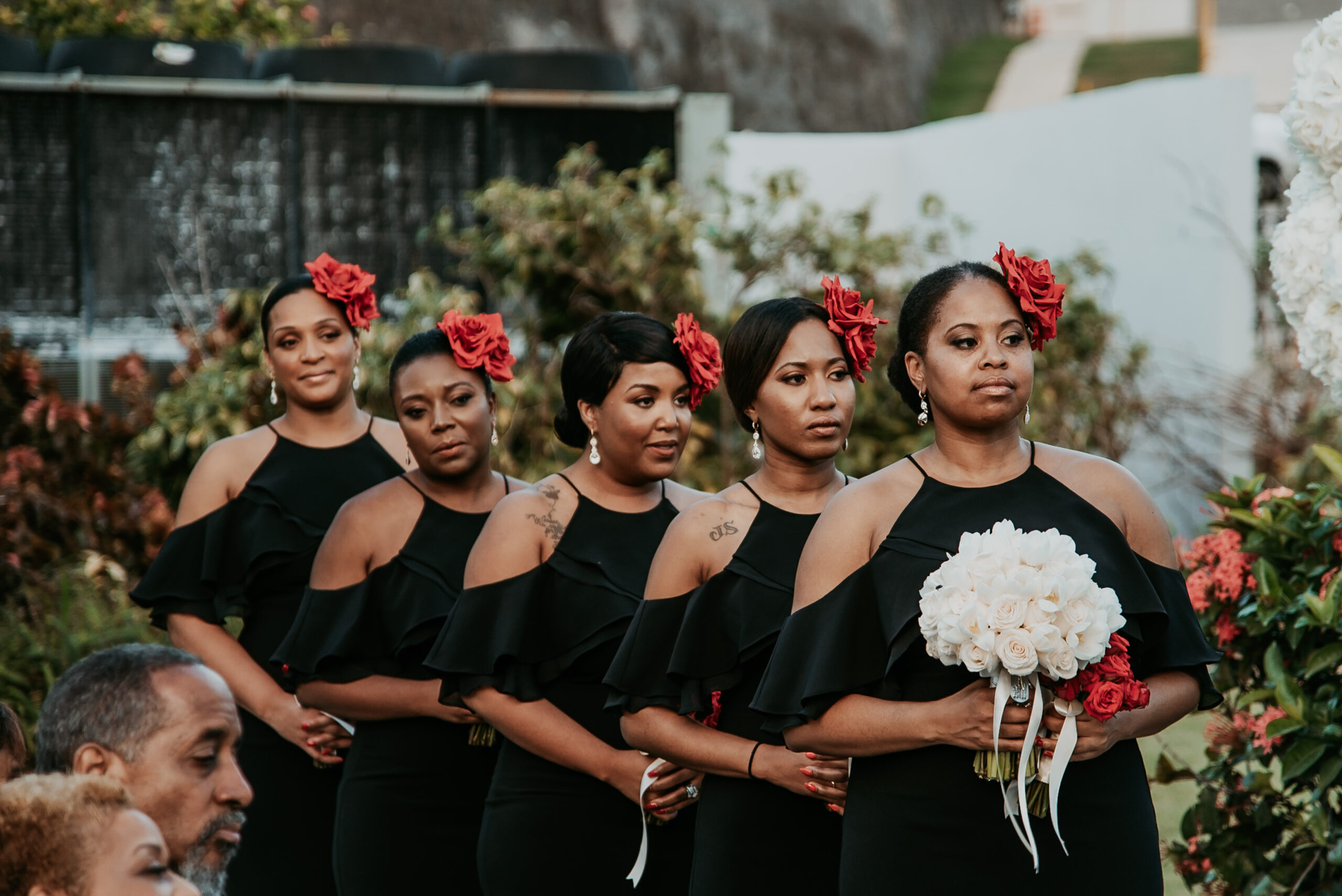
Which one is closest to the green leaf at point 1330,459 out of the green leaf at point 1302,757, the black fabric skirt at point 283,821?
the green leaf at point 1302,757

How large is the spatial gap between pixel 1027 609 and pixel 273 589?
8.82 feet

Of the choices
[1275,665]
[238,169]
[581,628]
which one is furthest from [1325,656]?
[238,169]

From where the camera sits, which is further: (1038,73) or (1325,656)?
(1038,73)

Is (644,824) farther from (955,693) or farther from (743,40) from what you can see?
(743,40)

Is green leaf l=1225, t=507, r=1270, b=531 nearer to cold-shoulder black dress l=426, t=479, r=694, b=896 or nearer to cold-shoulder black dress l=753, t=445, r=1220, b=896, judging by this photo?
→ cold-shoulder black dress l=753, t=445, r=1220, b=896

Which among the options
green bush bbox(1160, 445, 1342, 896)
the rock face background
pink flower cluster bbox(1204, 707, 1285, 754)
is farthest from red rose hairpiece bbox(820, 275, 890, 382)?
the rock face background

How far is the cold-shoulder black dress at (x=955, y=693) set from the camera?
2.83 meters

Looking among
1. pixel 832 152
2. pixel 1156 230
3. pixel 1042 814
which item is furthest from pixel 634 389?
pixel 832 152

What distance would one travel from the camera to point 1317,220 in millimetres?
3793

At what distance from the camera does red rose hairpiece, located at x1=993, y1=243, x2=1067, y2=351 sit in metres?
3.01

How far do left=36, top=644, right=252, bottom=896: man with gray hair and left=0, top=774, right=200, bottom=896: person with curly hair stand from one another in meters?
0.34

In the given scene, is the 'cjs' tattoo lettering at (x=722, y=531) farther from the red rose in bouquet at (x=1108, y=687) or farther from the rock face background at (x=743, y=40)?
the rock face background at (x=743, y=40)

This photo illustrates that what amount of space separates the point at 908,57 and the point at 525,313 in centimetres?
2317

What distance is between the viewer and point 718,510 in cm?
352
